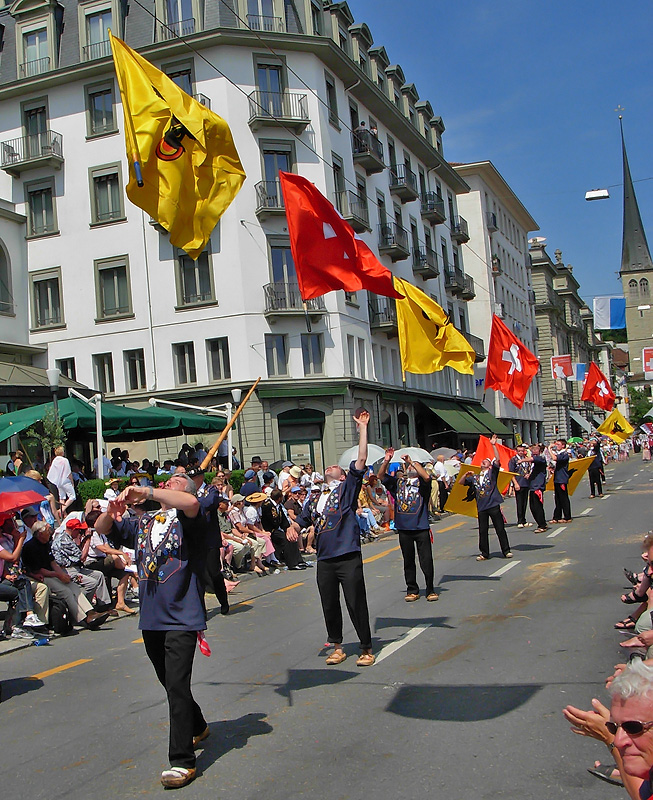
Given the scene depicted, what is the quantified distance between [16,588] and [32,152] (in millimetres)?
30522

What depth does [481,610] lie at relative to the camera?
10.2 meters

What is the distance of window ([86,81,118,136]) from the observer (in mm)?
36156

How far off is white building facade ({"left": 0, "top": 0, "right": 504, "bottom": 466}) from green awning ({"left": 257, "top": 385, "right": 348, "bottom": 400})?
7cm

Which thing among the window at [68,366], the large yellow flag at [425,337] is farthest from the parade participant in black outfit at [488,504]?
the window at [68,366]

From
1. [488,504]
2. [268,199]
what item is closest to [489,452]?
[488,504]

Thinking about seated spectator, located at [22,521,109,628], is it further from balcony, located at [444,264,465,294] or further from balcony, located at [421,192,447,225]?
balcony, located at [444,264,465,294]

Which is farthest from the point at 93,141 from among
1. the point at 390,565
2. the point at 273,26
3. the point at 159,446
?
the point at 390,565

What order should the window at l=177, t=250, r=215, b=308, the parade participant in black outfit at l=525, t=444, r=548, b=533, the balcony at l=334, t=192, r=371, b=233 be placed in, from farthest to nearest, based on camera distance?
the balcony at l=334, t=192, r=371, b=233, the window at l=177, t=250, r=215, b=308, the parade participant in black outfit at l=525, t=444, r=548, b=533

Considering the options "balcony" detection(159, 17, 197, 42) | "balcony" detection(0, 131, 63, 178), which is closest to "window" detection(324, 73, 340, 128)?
"balcony" detection(159, 17, 197, 42)

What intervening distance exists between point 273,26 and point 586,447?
20746mm

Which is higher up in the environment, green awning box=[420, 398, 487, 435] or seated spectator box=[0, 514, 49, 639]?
green awning box=[420, 398, 487, 435]

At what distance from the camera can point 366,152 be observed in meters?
39.5

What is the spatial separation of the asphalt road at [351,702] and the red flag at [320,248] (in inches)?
168

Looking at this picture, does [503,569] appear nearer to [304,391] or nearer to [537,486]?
[537,486]
